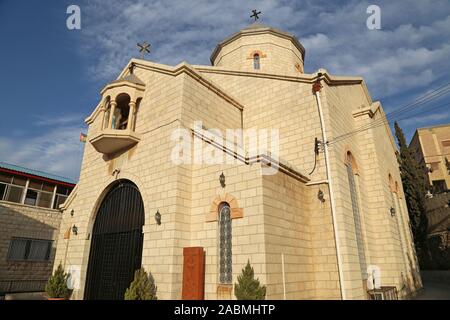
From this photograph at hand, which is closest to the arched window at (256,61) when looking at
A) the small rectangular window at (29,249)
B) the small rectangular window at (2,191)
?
the small rectangular window at (2,191)

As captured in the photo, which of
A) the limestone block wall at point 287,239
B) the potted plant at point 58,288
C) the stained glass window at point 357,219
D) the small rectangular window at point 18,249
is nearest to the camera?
the limestone block wall at point 287,239

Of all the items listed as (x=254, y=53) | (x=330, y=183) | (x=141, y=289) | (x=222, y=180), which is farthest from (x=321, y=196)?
(x=254, y=53)

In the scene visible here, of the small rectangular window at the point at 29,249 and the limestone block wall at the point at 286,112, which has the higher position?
the limestone block wall at the point at 286,112

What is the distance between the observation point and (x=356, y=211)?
36.7 ft

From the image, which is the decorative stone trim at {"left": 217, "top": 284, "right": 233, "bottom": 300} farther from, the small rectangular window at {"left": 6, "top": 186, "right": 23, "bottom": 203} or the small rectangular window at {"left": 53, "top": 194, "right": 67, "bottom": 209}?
the small rectangular window at {"left": 53, "top": 194, "right": 67, "bottom": 209}

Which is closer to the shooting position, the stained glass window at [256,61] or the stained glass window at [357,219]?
the stained glass window at [357,219]

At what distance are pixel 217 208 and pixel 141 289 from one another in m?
3.09

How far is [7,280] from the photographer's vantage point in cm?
1728

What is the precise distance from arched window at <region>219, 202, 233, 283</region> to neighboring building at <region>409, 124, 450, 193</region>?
39851 mm

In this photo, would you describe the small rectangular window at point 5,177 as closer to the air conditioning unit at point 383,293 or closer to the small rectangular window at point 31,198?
the small rectangular window at point 31,198

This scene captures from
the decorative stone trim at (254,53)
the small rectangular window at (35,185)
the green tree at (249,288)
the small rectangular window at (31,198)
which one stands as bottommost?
the green tree at (249,288)

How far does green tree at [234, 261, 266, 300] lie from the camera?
6993 mm

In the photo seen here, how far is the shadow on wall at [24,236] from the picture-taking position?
1748 cm

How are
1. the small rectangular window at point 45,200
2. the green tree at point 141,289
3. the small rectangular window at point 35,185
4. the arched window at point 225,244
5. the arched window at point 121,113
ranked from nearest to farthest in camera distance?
the green tree at point 141,289
the arched window at point 225,244
the arched window at point 121,113
the small rectangular window at point 35,185
the small rectangular window at point 45,200
